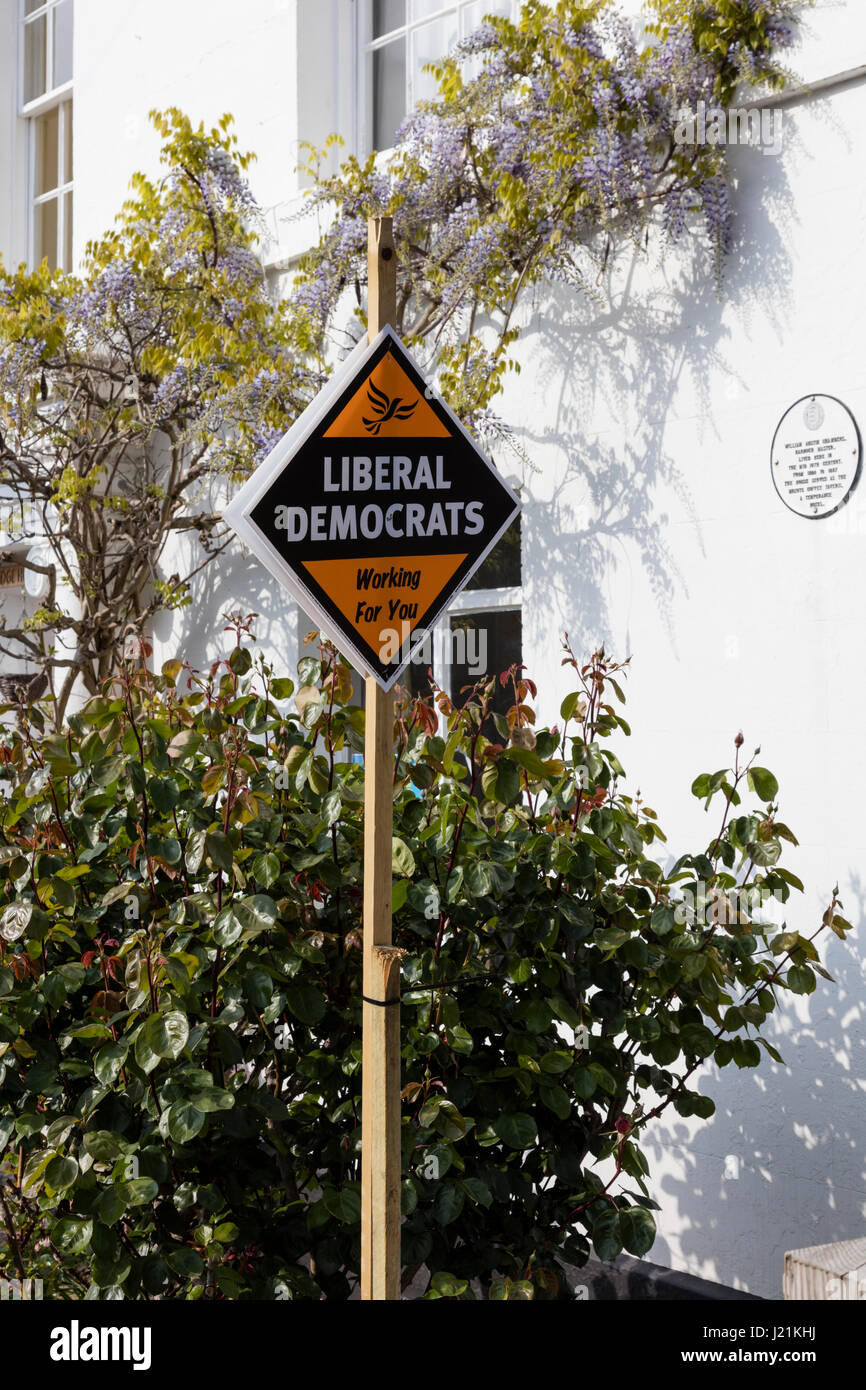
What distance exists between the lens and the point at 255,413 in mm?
5426

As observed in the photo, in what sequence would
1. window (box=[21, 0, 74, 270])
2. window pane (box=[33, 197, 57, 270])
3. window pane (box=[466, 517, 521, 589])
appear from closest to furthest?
window pane (box=[466, 517, 521, 589]), window (box=[21, 0, 74, 270]), window pane (box=[33, 197, 57, 270])

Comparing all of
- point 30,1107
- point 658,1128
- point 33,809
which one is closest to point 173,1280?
point 30,1107

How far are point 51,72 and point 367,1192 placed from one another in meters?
7.98

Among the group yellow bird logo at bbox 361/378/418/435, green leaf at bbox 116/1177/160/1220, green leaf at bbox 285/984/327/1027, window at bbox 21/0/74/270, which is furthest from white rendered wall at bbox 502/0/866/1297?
window at bbox 21/0/74/270

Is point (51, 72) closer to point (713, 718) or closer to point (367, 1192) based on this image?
point (713, 718)

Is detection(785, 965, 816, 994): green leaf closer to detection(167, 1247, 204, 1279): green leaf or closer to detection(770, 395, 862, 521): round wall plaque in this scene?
detection(167, 1247, 204, 1279): green leaf

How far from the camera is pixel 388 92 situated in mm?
5824

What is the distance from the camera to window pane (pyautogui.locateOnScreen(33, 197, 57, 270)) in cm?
830

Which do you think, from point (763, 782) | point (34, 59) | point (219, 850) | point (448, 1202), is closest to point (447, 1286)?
point (448, 1202)

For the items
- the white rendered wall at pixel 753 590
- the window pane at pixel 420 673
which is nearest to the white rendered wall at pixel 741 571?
the white rendered wall at pixel 753 590

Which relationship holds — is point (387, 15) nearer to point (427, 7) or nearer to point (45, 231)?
point (427, 7)

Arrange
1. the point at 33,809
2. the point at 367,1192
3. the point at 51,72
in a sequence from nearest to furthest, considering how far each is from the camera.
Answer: the point at 367,1192, the point at 33,809, the point at 51,72
